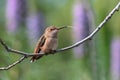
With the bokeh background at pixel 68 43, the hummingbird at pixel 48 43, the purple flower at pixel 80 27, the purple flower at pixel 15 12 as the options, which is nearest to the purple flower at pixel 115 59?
the bokeh background at pixel 68 43

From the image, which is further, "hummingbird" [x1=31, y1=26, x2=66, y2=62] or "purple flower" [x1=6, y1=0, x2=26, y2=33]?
"purple flower" [x1=6, y1=0, x2=26, y2=33]

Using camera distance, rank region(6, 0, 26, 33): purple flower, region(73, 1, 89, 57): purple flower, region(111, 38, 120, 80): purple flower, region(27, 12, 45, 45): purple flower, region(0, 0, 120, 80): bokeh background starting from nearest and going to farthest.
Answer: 1. region(0, 0, 120, 80): bokeh background
2. region(111, 38, 120, 80): purple flower
3. region(73, 1, 89, 57): purple flower
4. region(27, 12, 45, 45): purple flower
5. region(6, 0, 26, 33): purple flower

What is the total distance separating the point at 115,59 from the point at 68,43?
209 centimetres

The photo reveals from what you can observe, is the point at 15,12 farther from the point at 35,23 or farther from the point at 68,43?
the point at 68,43

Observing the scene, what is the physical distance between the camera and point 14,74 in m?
6.16

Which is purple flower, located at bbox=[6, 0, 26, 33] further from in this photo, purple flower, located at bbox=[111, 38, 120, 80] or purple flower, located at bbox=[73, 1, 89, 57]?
purple flower, located at bbox=[111, 38, 120, 80]

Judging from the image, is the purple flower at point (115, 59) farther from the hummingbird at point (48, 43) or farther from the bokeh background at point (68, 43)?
the hummingbird at point (48, 43)

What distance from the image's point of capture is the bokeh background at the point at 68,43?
5434 mm

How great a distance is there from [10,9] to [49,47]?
6.32 metres

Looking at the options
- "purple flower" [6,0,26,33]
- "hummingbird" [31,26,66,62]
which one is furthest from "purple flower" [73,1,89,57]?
"hummingbird" [31,26,66,62]

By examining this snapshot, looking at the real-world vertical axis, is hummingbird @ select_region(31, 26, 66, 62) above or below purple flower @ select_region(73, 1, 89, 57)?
above

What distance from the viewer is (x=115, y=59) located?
7609 millimetres

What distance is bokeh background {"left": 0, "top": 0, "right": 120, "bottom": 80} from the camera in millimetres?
5434

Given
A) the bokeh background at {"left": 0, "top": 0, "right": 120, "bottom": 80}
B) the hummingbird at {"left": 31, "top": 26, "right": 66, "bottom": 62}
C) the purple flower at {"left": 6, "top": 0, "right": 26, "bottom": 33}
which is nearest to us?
the hummingbird at {"left": 31, "top": 26, "right": 66, "bottom": 62}
